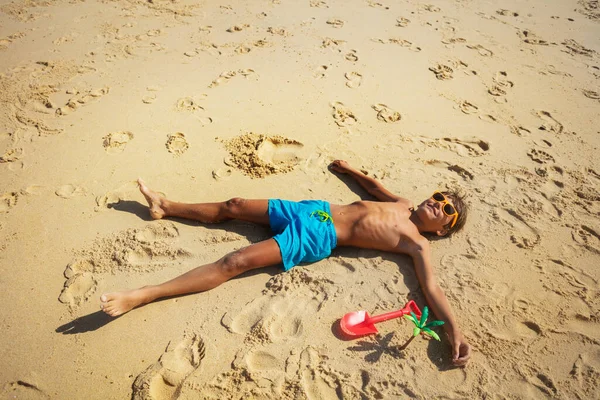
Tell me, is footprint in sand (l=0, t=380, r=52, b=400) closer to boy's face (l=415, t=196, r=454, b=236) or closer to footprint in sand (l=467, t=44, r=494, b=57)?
boy's face (l=415, t=196, r=454, b=236)

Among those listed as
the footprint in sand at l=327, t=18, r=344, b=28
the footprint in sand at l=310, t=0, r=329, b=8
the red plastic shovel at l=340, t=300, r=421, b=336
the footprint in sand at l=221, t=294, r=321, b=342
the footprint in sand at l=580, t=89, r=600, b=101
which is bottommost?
the footprint in sand at l=221, t=294, r=321, b=342

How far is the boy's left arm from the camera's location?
223 centimetres

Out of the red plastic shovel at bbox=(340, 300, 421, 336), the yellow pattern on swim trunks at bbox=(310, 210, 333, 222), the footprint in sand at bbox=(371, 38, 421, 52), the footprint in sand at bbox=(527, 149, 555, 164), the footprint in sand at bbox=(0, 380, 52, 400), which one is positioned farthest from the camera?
the footprint in sand at bbox=(371, 38, 421, 52)

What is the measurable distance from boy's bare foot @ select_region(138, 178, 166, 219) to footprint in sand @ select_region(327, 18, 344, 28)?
394 centimetres

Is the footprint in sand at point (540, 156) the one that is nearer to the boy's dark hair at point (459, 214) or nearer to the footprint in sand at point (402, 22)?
the boy's dark hair at point (459, 214)

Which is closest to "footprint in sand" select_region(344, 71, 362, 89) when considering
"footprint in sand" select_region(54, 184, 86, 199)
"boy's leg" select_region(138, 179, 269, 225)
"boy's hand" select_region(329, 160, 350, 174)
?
"boy's hand" select_region(329, 160, 350, 174)

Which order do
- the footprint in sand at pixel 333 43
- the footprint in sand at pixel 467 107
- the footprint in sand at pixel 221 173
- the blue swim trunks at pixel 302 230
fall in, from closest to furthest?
1. the blue swim trunks at pixel 302 230
2. the footprint in sand at pixel 221 173
3. the footprint in sand at pixel 467 107
4. the footprint in sand at pixel 333 43

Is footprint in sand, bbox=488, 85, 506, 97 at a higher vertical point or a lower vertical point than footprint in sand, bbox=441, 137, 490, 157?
Answer: higher

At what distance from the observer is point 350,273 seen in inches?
104

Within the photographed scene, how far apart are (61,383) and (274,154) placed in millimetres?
2288

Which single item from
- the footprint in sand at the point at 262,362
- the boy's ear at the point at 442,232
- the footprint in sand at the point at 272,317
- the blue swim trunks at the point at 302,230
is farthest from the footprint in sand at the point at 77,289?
the boy's ear at the point at 442,232

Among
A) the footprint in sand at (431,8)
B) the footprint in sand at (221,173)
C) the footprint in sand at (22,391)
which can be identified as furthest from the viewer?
the footprint in sand at (431,8)

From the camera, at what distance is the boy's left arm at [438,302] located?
2.23m

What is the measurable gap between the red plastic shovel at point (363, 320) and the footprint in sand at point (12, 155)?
10.1 feet
